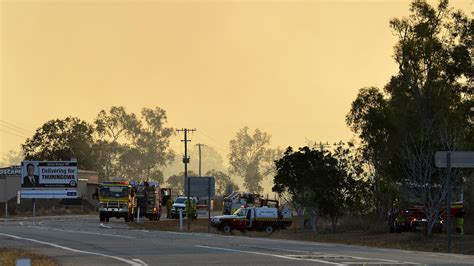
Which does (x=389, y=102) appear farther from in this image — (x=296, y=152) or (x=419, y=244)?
(x=419, y=244)

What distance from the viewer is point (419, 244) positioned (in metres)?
37.6

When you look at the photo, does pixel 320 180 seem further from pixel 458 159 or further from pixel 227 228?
pixel 458 159

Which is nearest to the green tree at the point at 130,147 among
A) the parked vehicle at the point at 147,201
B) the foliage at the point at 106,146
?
the foliage at the point at 106,146

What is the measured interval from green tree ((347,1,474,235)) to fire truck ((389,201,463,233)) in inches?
59.0

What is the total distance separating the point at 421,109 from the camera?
47.6 metres

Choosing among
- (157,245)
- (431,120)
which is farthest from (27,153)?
(157,245)

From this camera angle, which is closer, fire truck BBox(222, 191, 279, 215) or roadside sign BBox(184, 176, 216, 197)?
roadside sign BBox(184, 176, 216, 197)

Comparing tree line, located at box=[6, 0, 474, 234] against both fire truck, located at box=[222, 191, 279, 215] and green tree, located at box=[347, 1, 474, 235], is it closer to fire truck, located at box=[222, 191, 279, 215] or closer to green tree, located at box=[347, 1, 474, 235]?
green tree, located at box=[347, 1, 474, 235]

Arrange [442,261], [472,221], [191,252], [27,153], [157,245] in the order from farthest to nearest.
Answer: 1. [27,153]
2. [472,221]
3. [157,245]
4. [191,252]
5. [442,261]

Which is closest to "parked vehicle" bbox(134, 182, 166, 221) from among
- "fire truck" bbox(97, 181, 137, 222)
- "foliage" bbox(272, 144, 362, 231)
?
"fire truck" bbox(97, 181, 137, 222)

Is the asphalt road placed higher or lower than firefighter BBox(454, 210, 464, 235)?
lower

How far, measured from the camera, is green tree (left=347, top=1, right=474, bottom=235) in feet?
136

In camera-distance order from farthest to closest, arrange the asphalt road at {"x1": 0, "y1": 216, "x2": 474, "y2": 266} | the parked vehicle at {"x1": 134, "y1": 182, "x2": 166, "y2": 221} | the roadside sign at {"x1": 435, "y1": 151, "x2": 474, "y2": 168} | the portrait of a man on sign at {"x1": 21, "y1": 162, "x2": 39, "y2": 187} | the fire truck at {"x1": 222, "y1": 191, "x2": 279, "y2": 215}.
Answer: the portrait of a man on sign at {"x1": 21, "y1": 162, "x2": 39, "y2": 187} → the parked vehicle at {"x1": 134, "y1": 182, "x2": 166, "y2": 221} → the fire truck at {"x1": 222, "y1": 191, "x2": 279, "y2": 215} → the roadside sign at {"x1": 435, "y1": 151, "x2": 474, "y2": 168} → the asphalt road at {"x1": 0, "y1": 216, "x2": 474, "y2": 266}

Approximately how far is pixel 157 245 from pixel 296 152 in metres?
25.2
